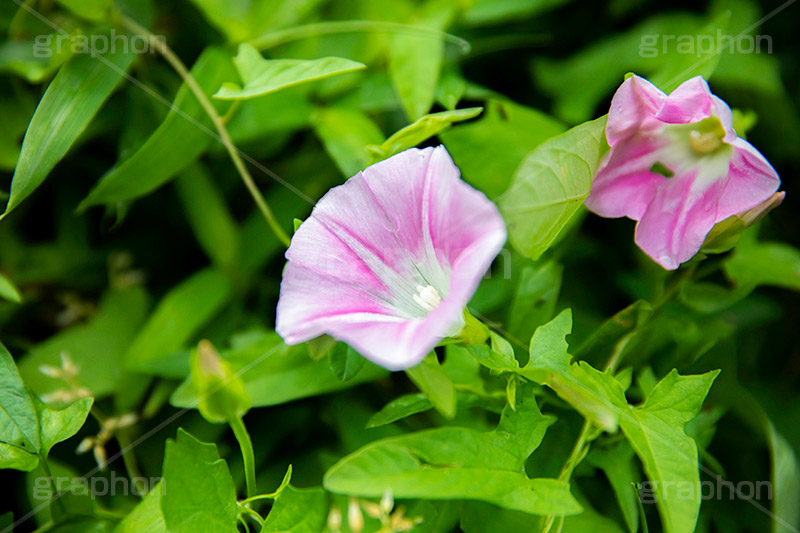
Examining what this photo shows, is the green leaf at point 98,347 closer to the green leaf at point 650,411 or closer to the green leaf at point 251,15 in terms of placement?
the green leaf at point 251,15

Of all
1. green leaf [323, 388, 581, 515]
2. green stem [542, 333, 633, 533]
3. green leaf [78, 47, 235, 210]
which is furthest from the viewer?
green leaf [78, 47, 235, 210]

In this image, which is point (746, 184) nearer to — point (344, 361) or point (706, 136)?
point (706, 136)

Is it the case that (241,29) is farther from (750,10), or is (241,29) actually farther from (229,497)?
(750,10)

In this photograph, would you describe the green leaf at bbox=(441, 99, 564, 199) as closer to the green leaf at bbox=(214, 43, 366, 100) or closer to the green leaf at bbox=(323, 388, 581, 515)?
the green leaf at bbox=(214, 43, 366, 100)

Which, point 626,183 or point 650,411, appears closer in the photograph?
point 650,411
